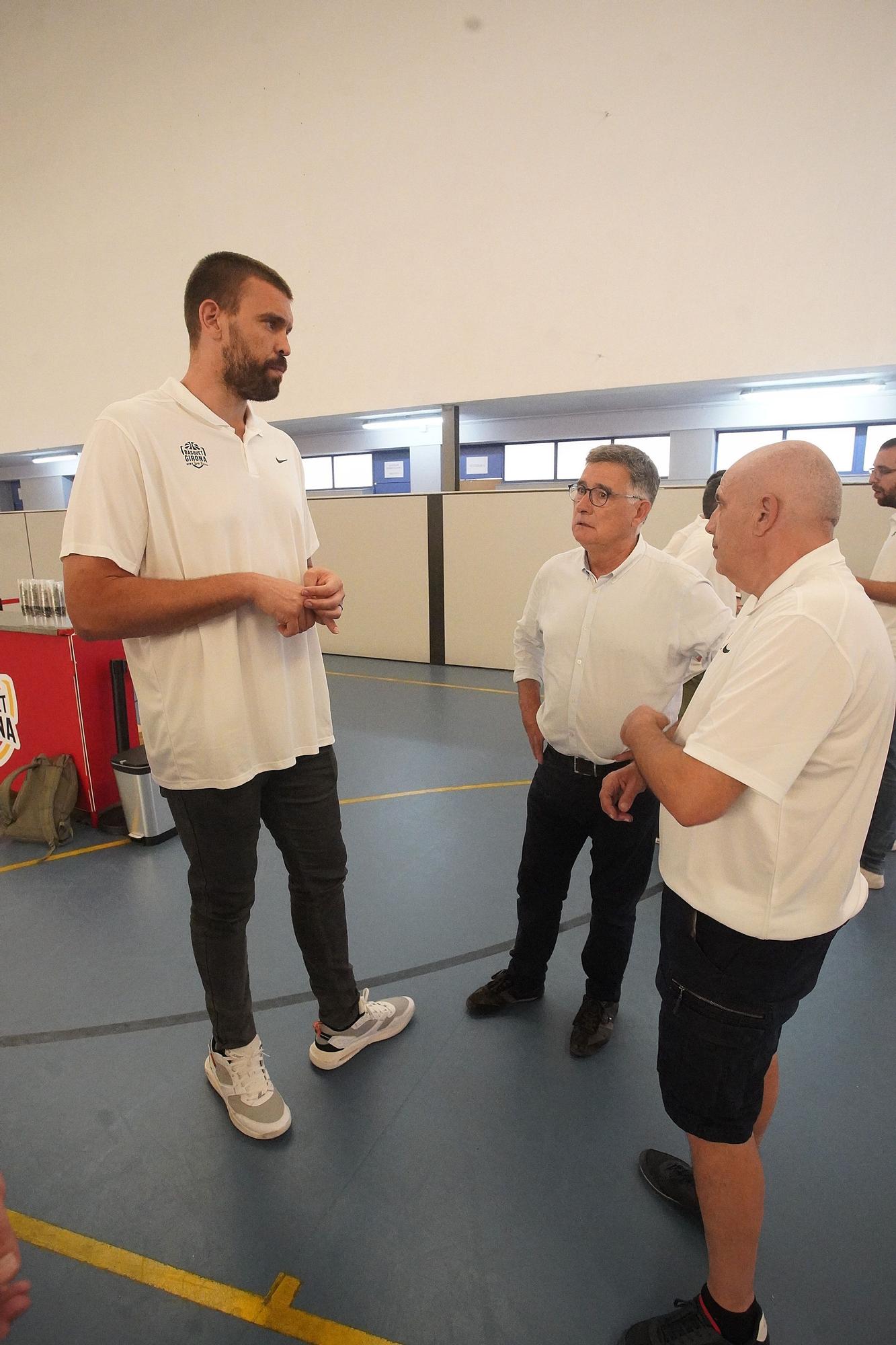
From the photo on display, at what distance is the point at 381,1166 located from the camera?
67.4 inches

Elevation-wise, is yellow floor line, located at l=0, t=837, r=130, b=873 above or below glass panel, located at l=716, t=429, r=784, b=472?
below

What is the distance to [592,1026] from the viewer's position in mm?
2115

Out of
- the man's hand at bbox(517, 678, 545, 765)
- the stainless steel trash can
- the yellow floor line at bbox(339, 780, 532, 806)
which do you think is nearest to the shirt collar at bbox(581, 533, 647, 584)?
the man's hand at bbox(517, 678, 545, 765)

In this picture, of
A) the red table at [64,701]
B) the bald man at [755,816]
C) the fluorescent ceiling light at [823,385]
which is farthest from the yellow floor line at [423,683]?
the bald man at [755,816]

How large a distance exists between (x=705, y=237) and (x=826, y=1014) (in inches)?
238

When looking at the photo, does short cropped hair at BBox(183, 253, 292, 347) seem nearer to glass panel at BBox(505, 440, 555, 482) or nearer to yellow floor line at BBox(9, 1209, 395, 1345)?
yellow floor line at BBox(9, 1209, 395, 1345)

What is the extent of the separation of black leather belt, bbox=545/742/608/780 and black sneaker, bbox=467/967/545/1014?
82 centimetres

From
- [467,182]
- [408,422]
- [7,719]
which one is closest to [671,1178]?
[7,719]

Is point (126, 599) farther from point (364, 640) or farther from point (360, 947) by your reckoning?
point (364, 640)

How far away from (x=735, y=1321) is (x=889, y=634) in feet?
8.71

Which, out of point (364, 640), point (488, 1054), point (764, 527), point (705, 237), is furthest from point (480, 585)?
point (764, 527)

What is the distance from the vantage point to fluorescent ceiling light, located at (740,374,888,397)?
5727 mm

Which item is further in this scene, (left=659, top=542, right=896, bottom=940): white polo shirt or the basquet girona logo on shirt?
the basquet girona logo on shirt

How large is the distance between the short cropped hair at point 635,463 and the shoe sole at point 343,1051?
6.12ft
